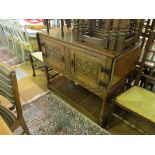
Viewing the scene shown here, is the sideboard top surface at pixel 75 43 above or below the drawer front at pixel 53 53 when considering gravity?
above

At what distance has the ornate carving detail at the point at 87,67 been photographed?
134cm

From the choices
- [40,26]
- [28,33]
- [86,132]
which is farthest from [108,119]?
[40,26]

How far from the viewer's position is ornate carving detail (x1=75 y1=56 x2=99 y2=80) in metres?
1.34

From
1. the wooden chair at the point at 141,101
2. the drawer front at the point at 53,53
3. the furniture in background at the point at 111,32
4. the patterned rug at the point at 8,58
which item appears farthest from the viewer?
the patterned rug at the point at 8,58

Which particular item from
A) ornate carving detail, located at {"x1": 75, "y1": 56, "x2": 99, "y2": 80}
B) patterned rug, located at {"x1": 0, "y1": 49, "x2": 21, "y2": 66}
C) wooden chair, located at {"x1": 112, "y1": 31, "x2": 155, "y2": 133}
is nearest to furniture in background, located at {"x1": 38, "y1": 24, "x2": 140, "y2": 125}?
ornate carving detail, located at {"x1": 75, "y1": 56, "x2": 99, "y2": 80}

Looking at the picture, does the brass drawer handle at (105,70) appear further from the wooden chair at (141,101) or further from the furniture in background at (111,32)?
the wooden chair at (141,101)

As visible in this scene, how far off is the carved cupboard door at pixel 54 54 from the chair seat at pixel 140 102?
0.75 metres

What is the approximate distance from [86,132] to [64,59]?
0.85m

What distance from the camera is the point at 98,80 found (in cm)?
137

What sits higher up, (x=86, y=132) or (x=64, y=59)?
(x=64, y=59)

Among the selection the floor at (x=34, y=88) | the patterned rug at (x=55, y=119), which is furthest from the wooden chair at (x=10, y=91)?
the floor at (x=34, y=88)
